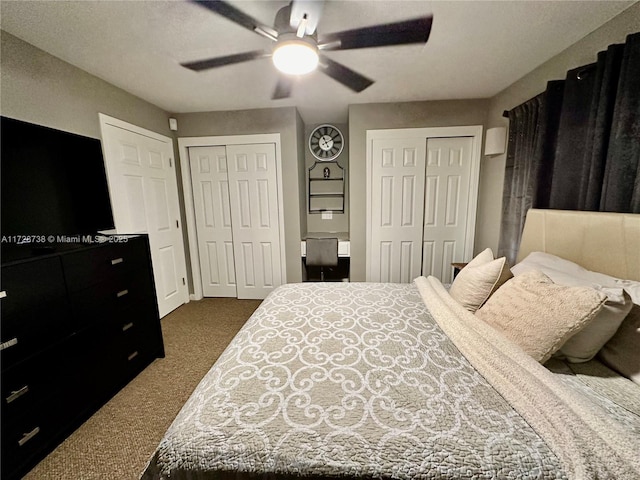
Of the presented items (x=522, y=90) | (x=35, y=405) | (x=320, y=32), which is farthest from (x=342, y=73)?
(x=35, y=405)

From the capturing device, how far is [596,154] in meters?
1.47

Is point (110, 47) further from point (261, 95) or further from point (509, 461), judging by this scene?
point (509, 461)

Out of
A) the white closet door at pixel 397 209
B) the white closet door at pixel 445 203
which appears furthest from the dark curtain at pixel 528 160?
the white closet door at pixel 397 209

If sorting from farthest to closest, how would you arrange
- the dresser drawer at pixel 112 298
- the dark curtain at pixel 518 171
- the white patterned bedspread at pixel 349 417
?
the dark curtain at pixel 518 171, the dresser drawer at pixel 112 298, the white patterned bedspread at pixel 349 417

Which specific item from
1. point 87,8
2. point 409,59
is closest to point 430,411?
point 409,59

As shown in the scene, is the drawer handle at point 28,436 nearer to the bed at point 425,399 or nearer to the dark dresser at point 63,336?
the dark dresser at point 63,336

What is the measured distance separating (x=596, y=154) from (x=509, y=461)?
1.73 metres

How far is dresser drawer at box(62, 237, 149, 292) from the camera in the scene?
4.91ft

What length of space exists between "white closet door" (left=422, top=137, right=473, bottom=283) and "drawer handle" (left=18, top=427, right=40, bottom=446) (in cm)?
340

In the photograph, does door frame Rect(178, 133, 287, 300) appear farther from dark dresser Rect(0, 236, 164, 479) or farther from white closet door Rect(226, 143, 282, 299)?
dark dresser Rect(0, 236, 164, 479)

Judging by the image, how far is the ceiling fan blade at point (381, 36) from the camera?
48.1 inches

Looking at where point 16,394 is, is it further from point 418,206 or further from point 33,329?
point 418,206

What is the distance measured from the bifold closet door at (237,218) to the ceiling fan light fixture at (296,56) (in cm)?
170

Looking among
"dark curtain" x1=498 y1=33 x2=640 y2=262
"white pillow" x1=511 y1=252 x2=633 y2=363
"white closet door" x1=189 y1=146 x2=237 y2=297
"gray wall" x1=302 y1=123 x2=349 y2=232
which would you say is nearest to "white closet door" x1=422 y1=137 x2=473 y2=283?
"dark curtain" x1=498 y1=33 x2=640 y2=262
